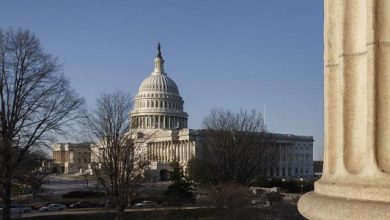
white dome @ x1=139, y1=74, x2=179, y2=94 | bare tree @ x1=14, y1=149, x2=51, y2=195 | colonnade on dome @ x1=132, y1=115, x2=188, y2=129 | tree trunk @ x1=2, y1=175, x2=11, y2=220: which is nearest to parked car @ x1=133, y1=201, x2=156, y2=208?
bare tree @ x1=14, y1=149, x2=51, y2=195

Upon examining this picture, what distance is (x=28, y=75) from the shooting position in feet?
87.5

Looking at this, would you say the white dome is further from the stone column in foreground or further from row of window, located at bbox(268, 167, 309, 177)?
the stone column in foreground

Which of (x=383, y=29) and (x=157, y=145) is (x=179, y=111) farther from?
(x=383, y=29)

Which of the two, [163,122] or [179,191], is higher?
[163,122]

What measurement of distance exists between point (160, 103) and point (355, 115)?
133 m

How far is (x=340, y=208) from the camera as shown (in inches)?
140

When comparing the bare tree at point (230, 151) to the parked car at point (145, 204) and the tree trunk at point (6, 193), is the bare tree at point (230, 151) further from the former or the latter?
the tree trunk at point (6, 193)

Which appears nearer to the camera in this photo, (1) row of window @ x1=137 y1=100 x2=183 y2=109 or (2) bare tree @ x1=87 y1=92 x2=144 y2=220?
(2) bare tree @ x1=87 y1=92 x2=144 y2=220

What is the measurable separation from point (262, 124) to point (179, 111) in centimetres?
7339

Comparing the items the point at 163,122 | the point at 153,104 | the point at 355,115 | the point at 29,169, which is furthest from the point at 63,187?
the point at 355,115

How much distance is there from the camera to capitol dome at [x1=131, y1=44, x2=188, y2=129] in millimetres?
135125

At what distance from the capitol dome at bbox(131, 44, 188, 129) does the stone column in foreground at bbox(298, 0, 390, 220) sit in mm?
128191

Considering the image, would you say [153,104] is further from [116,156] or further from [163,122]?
[116,156]

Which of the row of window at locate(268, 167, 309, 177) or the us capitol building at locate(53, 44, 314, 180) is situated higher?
the us capitol building at locate(53, 44, 314, 180)
